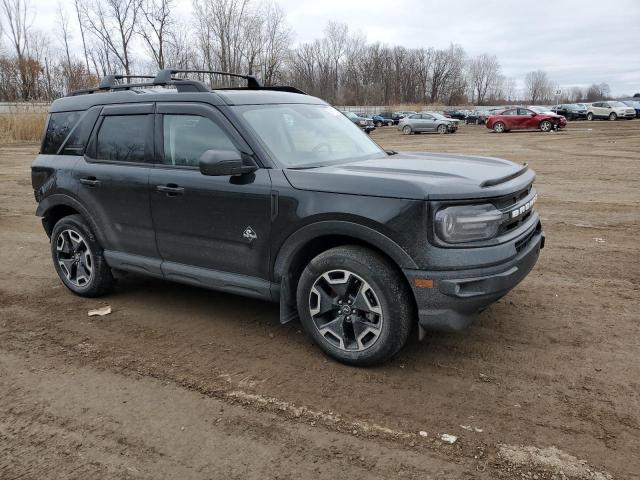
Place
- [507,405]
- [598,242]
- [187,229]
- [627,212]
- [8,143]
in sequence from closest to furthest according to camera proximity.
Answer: [507,405]
[187,229]
[598,242]
[627,212]
[8,143]

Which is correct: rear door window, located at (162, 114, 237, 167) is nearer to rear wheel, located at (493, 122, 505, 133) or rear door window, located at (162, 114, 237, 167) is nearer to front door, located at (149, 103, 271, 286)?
front door, located at (149, 103, 271, 286)

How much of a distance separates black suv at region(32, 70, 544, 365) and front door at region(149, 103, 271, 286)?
1 cm

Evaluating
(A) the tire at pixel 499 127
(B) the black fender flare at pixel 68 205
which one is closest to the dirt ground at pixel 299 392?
(B) the black fender flare at pixel 68 205

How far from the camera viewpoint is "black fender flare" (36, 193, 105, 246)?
5098mm

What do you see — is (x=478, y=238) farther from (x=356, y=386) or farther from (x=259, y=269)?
(x=259, y=269)

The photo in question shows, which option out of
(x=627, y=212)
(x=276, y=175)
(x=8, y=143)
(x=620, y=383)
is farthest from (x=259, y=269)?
(x=8, y=143)

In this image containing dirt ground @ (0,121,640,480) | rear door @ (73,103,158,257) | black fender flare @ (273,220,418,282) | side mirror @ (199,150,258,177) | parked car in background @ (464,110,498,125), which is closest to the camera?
dirt ground @ (0,121,640,480)

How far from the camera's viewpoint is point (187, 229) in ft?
14.4

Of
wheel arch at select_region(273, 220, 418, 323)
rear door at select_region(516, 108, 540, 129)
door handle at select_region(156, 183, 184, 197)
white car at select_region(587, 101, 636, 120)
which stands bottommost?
wheel arch at select_region(273, 220, 418, 323)

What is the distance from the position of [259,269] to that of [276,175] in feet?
2.38

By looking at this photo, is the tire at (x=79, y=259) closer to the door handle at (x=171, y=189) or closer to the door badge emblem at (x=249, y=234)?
the door handle at (x=171, y=189)

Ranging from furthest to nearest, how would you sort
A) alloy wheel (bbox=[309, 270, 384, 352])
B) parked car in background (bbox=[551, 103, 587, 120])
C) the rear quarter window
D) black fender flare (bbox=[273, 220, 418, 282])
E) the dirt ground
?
1. parked car in background (bbox=[551, 103, 587, 120])
2. the rear quarter window
3. alloy wheel (bbox=[309, 270, 384, 352])
4. black fender flare (bbox=[273, 220, 418, 282])
5. the dirt ground

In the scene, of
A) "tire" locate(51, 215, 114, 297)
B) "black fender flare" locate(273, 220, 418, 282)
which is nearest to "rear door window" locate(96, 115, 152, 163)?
"tire" locate(51, 215, 114, 297)

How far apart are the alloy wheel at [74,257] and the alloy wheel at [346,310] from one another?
259 centimetres
